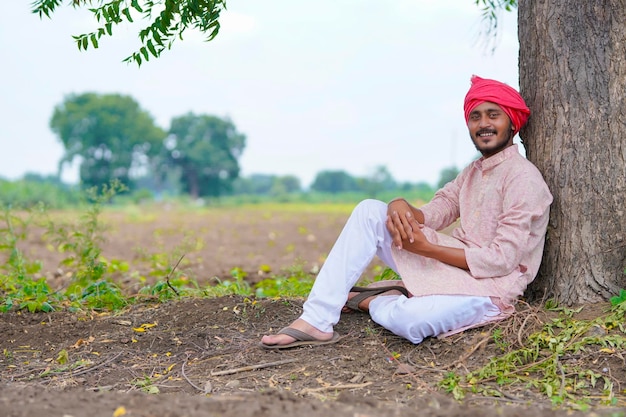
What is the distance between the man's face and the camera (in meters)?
3.86

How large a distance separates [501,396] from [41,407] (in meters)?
2.09

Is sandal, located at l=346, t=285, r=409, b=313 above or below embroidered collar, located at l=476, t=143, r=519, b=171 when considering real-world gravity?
below

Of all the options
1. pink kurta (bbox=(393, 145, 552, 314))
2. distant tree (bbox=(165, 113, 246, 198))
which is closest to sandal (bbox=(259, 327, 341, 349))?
pink kurta (bbox=(393, 145, 552, 314))

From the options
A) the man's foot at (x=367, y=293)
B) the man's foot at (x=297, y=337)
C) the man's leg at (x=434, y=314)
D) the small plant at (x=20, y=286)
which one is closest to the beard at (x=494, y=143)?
the man's leg at (x=434, y=314)

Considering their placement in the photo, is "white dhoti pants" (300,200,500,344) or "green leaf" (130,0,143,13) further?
"green leaf" (130,0,143,13)

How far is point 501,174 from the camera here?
383cm

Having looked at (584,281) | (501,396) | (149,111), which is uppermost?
(149,111)

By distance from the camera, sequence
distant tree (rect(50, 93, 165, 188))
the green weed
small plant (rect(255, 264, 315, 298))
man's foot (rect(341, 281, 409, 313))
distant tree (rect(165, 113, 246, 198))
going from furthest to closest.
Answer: distant tree (rect(165, 113, 246, 198)) < distant tree (rect(50, 93, 165, 188)) < small plant (rect(255, 264, 315, 298)) < man's foot (rect(341, 281, 409, 313)) < the green weed

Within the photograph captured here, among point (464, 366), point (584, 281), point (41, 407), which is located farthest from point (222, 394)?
point (584, 281)

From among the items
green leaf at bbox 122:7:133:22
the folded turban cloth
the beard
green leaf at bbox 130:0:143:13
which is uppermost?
green leaf at bbox 130:0:143:13

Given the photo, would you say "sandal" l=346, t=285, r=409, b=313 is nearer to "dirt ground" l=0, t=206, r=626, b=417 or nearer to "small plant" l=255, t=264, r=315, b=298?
"dirt ground" l=0, t=206, r=626, b=417

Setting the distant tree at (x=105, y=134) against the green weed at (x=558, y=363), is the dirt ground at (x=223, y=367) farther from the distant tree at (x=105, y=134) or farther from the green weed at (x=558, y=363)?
the distant tree at (x=105, y=134)

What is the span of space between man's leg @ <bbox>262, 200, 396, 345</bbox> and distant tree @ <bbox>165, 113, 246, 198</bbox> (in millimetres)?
46883

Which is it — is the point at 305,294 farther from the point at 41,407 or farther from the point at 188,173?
the point at 188,173
